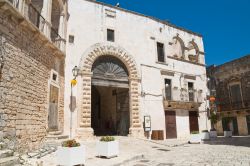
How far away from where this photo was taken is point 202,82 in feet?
67.8

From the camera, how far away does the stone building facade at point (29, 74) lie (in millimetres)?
7598

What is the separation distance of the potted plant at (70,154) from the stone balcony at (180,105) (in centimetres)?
1113

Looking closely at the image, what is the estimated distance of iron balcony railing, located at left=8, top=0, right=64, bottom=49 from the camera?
337 inches

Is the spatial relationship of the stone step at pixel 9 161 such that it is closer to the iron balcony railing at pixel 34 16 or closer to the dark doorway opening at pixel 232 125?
the iron balcony railing at pixel 34 16

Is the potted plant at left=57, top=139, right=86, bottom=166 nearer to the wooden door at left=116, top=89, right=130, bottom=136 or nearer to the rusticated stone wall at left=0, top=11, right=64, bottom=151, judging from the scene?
the rusticated stone wall at left=0, top=11, right=64, bottom=151

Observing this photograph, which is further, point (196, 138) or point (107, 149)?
point (196, 138)

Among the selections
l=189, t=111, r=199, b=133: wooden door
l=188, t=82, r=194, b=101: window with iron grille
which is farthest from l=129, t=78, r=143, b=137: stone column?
l=188, t=82, r=194, b=101: window with iron grille

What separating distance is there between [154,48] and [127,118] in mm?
6042

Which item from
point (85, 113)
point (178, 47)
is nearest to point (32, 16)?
point (85, 113)

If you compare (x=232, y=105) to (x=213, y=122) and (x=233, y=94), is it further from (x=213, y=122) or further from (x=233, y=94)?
(x=213, y=122)

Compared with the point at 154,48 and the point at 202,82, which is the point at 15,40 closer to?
the point at 154,48

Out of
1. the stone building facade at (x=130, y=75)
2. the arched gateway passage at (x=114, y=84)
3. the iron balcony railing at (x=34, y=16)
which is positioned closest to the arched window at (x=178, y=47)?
the stone building facade at (x=130, y=75)

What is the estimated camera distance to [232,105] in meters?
23.2

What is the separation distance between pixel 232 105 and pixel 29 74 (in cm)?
2083
